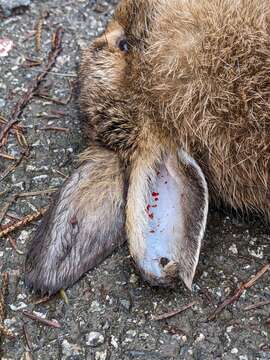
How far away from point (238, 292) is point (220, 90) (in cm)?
92

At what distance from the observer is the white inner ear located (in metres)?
3.01

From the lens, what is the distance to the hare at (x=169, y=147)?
3033mm

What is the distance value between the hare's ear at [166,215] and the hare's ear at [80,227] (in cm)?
14

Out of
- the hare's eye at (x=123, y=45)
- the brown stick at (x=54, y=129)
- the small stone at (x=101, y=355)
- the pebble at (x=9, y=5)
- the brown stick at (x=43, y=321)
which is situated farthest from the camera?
the pebble at (x=9, y=5)

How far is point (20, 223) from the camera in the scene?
11.4ft

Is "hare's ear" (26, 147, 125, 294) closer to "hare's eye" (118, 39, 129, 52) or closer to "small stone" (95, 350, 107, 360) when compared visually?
"small stone" (95, 350, 107, 360)

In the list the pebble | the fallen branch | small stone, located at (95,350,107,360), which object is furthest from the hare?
the pebble

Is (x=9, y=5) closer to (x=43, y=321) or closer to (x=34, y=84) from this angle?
(x=34, y=84)

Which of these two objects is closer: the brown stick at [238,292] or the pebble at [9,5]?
the brown stick at [238,292]

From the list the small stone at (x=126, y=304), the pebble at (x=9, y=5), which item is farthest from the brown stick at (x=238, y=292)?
the pebble at (x=9, y=5)

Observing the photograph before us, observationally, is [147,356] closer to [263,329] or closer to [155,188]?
[263,329]

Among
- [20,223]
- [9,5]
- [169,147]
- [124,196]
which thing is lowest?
[20,223]

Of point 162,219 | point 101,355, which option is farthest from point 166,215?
point 101,355

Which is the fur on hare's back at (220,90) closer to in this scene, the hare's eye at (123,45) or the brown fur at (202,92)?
the brown fur at (202,92)
